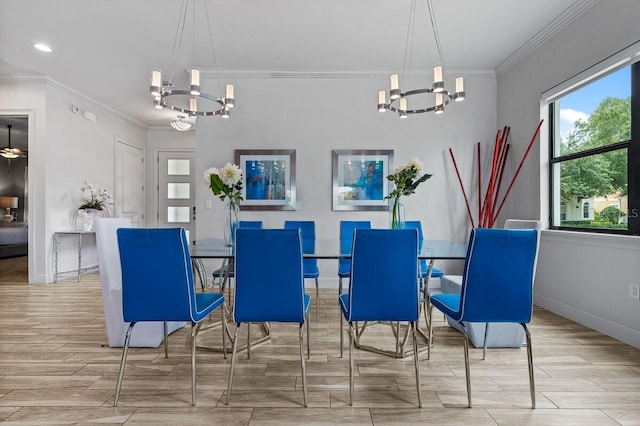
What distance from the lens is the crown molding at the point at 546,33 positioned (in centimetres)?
305

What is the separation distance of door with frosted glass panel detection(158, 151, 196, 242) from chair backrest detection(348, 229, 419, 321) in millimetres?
6240

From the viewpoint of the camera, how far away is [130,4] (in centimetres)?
309

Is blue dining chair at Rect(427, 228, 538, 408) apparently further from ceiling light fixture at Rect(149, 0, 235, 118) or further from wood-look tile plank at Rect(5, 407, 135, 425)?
ceiling light fixture at Rect(149, 0, 235, 118)

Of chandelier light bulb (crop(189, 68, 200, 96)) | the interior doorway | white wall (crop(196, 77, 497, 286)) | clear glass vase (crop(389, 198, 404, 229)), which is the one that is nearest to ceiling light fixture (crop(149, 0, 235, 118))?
chandelier light bulb (crop(189, 68, 200, 96))

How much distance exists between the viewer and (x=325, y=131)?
4.55 metres

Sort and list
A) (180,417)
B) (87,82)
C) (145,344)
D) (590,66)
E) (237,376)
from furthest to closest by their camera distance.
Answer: (87,82) → (590,66) → (145,344) → (237,376) → (180,417)

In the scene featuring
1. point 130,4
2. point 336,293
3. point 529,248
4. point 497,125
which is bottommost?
point 336,293

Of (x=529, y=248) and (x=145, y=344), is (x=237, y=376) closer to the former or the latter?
(x=145, y=344)

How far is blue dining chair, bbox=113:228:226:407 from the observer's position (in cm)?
180

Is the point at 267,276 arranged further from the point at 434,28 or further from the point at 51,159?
the point at 51,159

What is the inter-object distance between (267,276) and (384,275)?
2.00 feet

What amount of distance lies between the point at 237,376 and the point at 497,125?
14.1ft

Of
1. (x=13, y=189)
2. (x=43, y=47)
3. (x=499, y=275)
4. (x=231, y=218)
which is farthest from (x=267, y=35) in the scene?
(x=13, y=189)

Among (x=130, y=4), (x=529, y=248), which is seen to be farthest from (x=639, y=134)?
(x=130, y=4)
